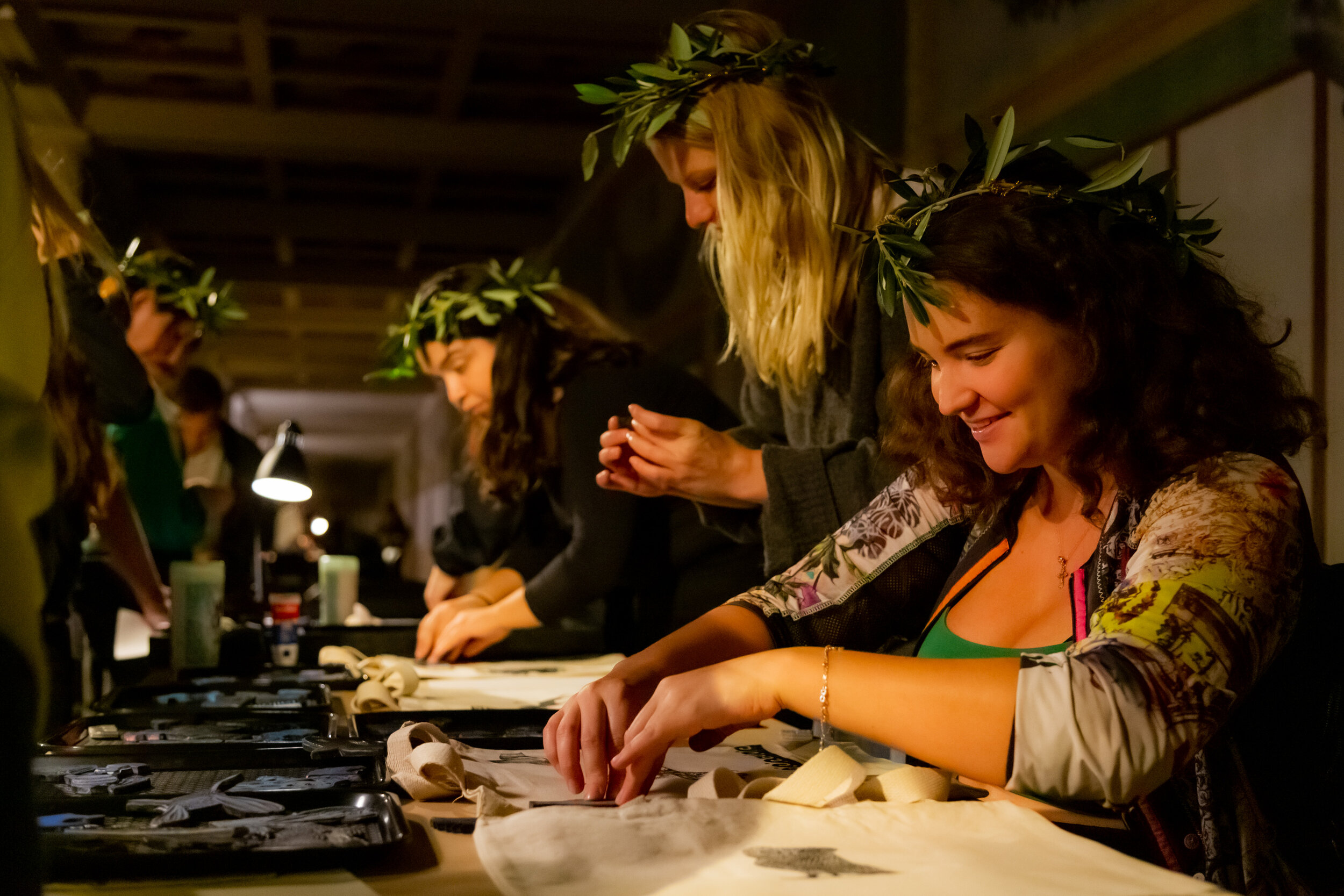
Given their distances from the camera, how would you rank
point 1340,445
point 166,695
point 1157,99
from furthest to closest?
point 1157,99 < point 1340,445 < point 166,695

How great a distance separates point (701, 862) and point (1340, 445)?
183 cm

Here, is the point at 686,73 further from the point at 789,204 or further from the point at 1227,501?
the point at 1227,501

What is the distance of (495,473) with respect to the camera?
2.78 metres

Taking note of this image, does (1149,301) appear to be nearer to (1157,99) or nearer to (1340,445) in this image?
(1340,445)

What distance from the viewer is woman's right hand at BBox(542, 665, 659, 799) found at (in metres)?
1.01

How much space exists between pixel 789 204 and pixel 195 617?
1.23 m

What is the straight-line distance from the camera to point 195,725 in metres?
1.38

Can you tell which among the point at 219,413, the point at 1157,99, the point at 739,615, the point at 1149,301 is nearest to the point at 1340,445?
the point at 1157,99

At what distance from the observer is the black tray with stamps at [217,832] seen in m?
0.73

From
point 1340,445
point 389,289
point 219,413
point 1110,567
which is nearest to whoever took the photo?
point 1110,567

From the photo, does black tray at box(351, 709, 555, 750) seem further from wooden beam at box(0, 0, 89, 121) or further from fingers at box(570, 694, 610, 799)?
wooden beam at box(0, 0, 89, 121)

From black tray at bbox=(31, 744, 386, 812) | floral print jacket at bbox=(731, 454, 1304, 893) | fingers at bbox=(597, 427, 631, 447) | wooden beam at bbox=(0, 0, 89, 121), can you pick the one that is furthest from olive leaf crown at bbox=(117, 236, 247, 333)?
floral print jacket at bbox=(731, 454, 1304, 893)

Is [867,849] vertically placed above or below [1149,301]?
below

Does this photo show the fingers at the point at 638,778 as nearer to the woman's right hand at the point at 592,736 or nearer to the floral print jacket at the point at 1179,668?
the woman's right hand at the point at 592,736
